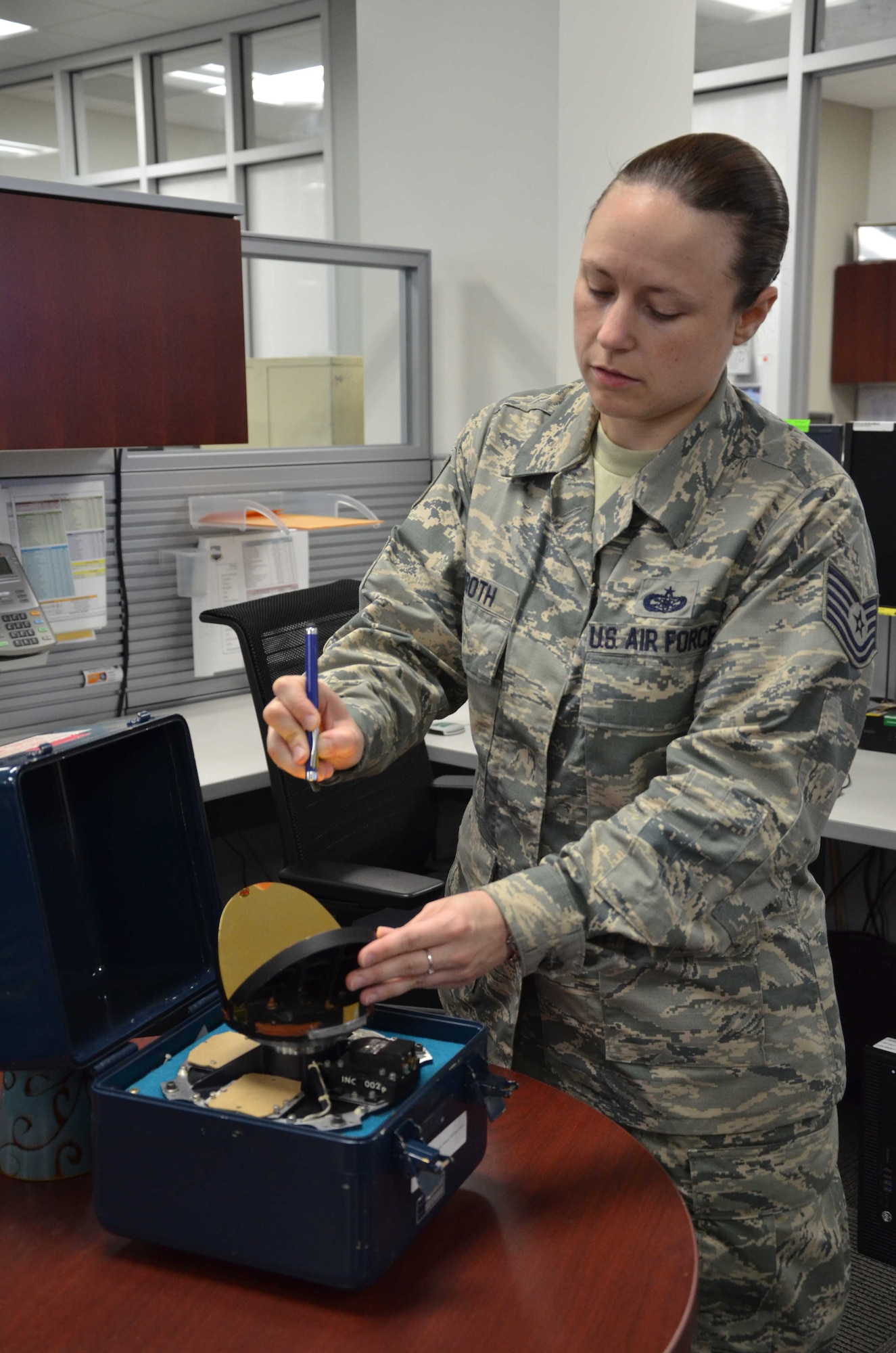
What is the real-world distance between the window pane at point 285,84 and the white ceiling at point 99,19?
0.17 meters

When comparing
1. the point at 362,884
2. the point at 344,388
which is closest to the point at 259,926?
the point at 362,884

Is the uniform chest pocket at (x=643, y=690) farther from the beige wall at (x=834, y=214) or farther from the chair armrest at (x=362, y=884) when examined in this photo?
the beige wall at (x=834, y=214)

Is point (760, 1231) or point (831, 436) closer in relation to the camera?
point (760, 1231)

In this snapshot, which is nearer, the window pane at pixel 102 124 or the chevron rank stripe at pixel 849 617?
the chevron rank stripe at pixel 849 617

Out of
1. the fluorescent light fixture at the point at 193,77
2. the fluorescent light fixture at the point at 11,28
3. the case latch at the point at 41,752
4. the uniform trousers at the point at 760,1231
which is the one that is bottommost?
the uniform trousers at the point at 760,1231

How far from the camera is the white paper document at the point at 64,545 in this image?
6.89ft

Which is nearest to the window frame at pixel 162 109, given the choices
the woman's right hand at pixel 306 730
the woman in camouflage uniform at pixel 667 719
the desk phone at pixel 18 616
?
the desk phone at pixel 18 616

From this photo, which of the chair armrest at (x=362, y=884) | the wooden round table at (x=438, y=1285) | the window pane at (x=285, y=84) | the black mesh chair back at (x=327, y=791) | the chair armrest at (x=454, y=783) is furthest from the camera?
the window pane at (x=285, y=84)

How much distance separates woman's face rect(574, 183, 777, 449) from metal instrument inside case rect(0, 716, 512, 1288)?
0.45 m

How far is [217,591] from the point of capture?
93.5 inches

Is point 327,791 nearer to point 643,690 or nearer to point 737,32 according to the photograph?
point 643,690

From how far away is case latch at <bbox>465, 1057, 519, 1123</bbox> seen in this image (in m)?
0.85

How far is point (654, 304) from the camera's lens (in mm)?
956

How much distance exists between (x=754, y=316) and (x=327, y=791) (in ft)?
3.37
